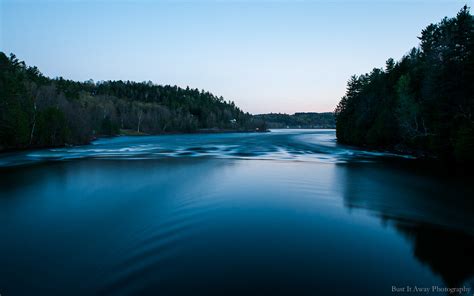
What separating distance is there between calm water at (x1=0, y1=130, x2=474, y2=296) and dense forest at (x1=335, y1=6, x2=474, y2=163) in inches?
621

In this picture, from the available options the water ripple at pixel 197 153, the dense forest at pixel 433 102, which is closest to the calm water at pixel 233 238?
the dense forest at pixel 433 102

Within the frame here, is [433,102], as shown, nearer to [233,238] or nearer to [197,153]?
[197,153]

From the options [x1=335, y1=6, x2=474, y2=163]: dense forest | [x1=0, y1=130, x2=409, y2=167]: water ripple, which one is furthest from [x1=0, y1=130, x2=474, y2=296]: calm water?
[x1=0, y1=130, x2=409, y2=167]: water ripple

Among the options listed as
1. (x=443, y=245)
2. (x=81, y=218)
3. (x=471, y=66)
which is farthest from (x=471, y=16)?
(x=81, y=218)

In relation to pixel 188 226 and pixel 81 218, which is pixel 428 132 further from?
pixel 81 218

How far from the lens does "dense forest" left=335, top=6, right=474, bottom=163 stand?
31.3 m

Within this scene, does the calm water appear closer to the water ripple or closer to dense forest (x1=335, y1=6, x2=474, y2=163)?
dense forest (x1=335, y1=6, x2=474, y2=163)

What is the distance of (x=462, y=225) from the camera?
483 inches

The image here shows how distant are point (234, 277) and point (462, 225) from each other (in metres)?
11.1

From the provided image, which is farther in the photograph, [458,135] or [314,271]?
[458,135]

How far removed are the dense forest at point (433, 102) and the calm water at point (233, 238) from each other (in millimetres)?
15769

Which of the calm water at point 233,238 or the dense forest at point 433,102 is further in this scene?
the dense forest at point 433,102

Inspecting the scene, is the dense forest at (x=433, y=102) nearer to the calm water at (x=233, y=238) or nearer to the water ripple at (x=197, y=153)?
the water ripple at (x=197, y=153)

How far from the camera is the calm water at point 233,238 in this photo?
7344mm
